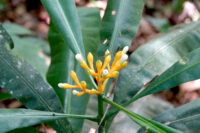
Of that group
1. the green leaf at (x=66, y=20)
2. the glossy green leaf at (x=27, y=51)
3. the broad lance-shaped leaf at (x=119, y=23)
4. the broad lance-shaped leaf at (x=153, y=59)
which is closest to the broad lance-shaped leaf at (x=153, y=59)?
the broad lance-shaped leaf at (x=153, y=59)

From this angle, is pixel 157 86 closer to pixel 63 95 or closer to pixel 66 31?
pixel 66 31

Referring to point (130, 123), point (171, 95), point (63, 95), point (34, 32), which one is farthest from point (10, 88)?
point (34, 32)

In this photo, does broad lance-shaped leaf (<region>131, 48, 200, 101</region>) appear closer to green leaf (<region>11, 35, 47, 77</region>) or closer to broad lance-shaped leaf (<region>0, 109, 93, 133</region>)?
broad lance-shaped leaf (<region>0, 109, 93, 133</region>)

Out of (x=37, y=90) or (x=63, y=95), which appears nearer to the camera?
(x=37, y=90)

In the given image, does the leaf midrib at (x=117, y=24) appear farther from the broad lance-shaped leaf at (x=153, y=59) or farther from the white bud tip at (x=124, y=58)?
the white bud tip at (x=124, y=58)

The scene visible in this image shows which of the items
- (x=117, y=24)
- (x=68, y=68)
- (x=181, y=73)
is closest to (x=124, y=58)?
(x=181, y=73)

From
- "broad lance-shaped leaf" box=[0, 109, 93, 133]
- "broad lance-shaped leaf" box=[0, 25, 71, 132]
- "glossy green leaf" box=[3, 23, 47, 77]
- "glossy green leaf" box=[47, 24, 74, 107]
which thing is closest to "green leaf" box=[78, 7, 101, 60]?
"glossy green leaf" box=[47, 24, 74, 107]

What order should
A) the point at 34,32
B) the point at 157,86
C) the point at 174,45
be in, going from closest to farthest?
the point at 157,86, the point at 174,45, the point at 34,32
